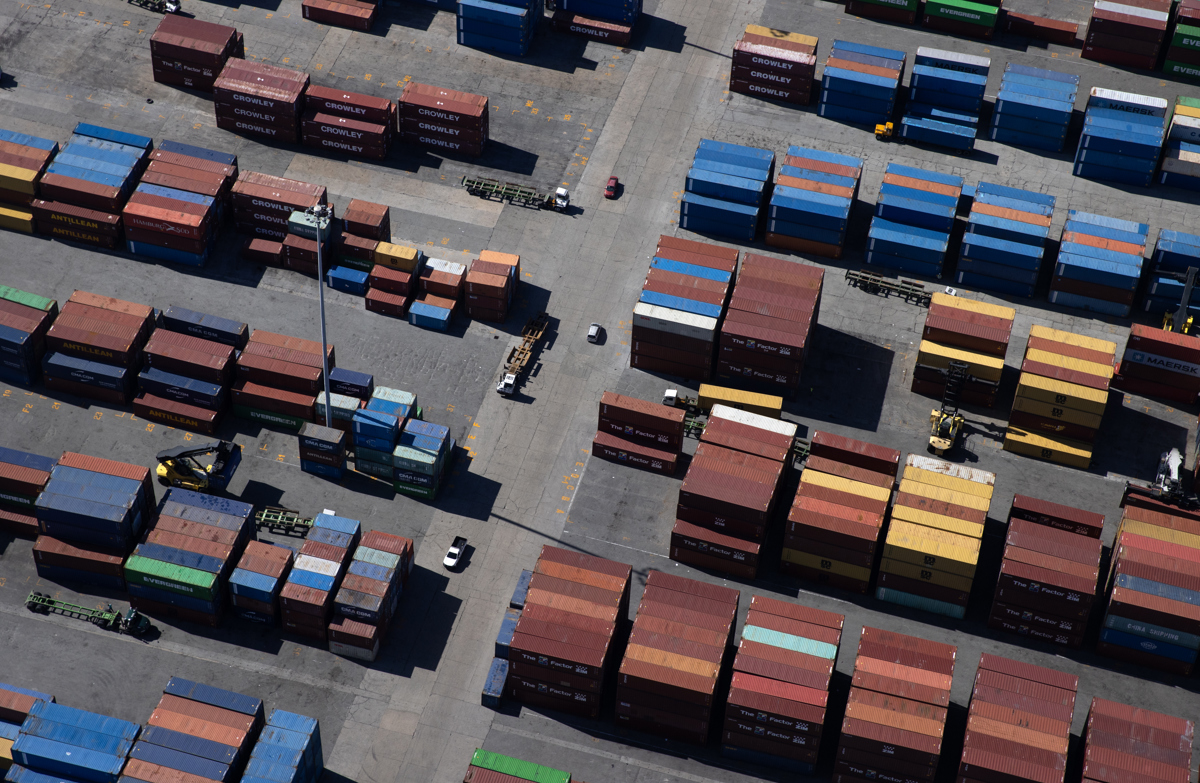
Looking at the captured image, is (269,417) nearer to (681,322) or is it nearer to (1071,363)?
(681,322)

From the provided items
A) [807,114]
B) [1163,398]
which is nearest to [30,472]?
→ [807,114]

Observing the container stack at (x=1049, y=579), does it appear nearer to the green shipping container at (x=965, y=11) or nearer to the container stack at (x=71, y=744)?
the container stack at (x=71, y=744)

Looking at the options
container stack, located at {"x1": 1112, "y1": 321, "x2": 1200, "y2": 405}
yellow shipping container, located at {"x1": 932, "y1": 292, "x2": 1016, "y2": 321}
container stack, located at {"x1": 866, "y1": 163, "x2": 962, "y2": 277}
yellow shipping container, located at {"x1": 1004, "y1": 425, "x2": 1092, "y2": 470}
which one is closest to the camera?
yellow shipping container, located at {"x1": 1004, "y1": 425, "x2": 1092, "y2": 470}

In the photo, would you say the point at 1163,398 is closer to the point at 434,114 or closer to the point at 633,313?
the point at 633,313

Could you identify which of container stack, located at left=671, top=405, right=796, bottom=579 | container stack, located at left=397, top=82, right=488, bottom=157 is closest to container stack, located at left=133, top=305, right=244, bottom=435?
container stack, located at left=397, top=82, right=488, bottom=157

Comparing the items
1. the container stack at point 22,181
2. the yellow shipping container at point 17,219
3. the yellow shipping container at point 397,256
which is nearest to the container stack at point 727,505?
the yellow shipping container at point 397,256

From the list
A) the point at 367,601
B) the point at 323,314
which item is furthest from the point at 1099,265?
the point at 367,601

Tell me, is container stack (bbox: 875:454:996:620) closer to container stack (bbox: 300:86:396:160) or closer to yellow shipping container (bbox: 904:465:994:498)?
yellow shipping container (bbox: 904:465:994:498)
